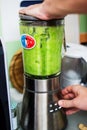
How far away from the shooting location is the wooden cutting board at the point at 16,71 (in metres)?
0.96

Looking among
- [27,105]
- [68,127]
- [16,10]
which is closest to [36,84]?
[27,105]

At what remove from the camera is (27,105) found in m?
0.79

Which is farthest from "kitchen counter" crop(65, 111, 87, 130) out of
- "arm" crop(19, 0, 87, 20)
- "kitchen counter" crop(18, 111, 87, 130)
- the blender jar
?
"arm" crop(19, 0, 87, 20)

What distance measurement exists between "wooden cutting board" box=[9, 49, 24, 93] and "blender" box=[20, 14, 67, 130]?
179 millimetres

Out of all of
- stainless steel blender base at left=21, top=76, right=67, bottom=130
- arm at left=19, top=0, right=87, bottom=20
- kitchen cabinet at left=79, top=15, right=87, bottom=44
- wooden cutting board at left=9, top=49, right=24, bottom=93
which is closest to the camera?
arm at left=19, top=0, right=87, bottom=20

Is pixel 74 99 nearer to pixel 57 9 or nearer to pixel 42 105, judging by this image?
pixel 42 105

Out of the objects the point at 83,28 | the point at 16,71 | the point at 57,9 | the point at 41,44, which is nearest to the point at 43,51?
the point at 41,44

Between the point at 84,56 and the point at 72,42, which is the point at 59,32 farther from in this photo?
the point at 72,42

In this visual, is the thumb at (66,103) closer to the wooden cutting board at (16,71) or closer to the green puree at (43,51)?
the green puree at (43,51)

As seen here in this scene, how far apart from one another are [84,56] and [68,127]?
0.28 metres

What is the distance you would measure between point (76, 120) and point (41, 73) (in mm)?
257

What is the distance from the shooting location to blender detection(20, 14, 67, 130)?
723 millimetres

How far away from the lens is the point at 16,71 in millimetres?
968

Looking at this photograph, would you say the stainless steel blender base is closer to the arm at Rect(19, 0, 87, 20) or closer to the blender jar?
the blender jar
